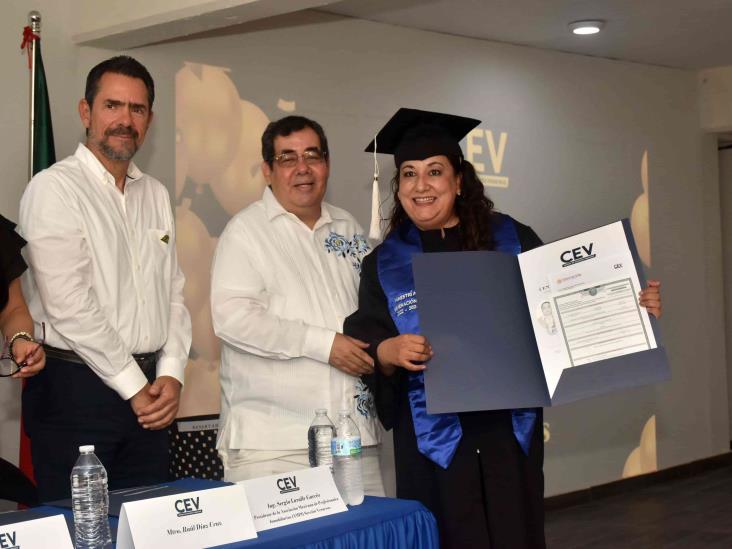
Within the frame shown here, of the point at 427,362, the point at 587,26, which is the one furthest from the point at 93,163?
the point at 587,26

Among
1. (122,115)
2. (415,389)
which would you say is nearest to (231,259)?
(122,115)

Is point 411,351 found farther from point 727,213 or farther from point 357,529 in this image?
point 727,213

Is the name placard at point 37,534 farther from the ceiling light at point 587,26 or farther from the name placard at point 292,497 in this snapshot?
the ceiling light at point 587,26

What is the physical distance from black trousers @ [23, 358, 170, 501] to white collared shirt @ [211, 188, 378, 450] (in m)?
0.41

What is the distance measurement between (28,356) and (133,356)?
36 cm

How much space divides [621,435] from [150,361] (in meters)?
4.80

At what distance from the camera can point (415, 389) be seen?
291cm

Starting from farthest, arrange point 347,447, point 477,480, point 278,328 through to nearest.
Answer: point 278,328 → point 477,480 → point 347,447

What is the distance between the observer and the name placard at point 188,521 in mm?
2025

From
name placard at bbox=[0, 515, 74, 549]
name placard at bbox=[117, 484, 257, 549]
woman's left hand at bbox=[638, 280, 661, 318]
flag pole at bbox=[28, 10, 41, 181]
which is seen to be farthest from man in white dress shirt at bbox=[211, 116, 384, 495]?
name placard at bbox=[0, 515, 74, 549]

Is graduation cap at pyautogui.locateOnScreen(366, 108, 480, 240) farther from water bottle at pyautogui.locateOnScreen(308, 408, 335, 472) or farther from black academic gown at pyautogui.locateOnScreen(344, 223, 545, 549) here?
water bottle at pyautogui.locateOnScreen(308, 408, 335, 472)

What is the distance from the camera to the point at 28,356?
268 cm

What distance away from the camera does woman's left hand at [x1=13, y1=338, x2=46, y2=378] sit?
105 inches

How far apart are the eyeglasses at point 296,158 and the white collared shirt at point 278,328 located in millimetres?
128
